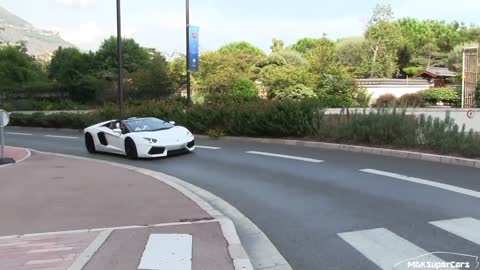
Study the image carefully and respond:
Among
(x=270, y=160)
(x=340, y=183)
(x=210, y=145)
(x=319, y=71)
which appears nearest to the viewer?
(x=340, y=183)

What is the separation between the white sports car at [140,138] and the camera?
1595cm

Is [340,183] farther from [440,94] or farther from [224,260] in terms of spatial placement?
[440,94]

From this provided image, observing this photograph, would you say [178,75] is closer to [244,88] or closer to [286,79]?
[244,88]

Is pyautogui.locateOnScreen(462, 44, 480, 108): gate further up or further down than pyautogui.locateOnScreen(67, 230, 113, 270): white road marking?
further up

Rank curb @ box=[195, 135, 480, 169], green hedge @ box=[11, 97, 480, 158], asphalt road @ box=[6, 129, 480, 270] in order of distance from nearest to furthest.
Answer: asphalt road @ box=[6, 129, 480, 270] → curb @ box=[195, 135, 480, 169] → green hedge @ box=[11, 97, 480, 158]

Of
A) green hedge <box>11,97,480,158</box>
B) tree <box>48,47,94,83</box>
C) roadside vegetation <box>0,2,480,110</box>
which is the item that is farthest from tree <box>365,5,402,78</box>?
green hedge <box>11,97,480,158</box>

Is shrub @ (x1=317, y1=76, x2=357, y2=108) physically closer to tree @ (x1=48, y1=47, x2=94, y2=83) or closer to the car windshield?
the car windshield

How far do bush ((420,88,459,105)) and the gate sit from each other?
504cm

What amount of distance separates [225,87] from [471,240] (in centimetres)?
3856

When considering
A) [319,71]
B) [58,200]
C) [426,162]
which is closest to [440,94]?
[319,71]

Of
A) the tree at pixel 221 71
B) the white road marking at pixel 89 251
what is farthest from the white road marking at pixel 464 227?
the tree at pixel 221 71

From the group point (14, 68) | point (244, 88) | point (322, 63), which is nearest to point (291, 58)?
point (322, 63)

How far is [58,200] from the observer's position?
9352mm

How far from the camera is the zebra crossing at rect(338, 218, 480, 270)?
5473 millimetres
